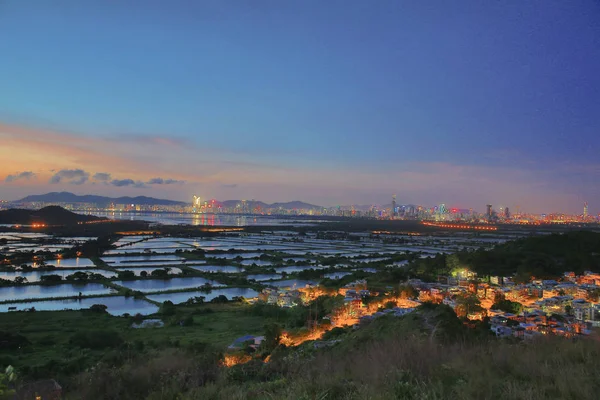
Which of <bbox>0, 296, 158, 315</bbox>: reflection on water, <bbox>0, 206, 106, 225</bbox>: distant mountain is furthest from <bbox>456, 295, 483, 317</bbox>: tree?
<bbox>0, 206, 106, 225</bbox>: distant mountain

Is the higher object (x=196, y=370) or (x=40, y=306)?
(x=196, y=370)

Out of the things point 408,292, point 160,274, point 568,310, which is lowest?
point 160,274

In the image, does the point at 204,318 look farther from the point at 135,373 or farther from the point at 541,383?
the point at 541,383

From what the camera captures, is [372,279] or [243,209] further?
[243,209]

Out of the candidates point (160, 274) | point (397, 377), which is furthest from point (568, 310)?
point (160, 274)

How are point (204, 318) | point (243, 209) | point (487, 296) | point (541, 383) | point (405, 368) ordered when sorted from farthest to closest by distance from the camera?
1. point (243, 209)
2. point (487, 296)
3. point (204, 318)
4. point (405, 368)
5. point (541, 383)

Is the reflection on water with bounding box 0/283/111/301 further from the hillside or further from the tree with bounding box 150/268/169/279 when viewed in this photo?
the hillside

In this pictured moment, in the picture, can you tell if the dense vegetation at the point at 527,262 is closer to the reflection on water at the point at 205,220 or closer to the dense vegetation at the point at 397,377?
the dense vegetation at the point at 397,377

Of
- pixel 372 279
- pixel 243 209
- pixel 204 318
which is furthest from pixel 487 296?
pixel 243 209

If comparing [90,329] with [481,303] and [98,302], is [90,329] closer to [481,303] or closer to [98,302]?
[98,302]
